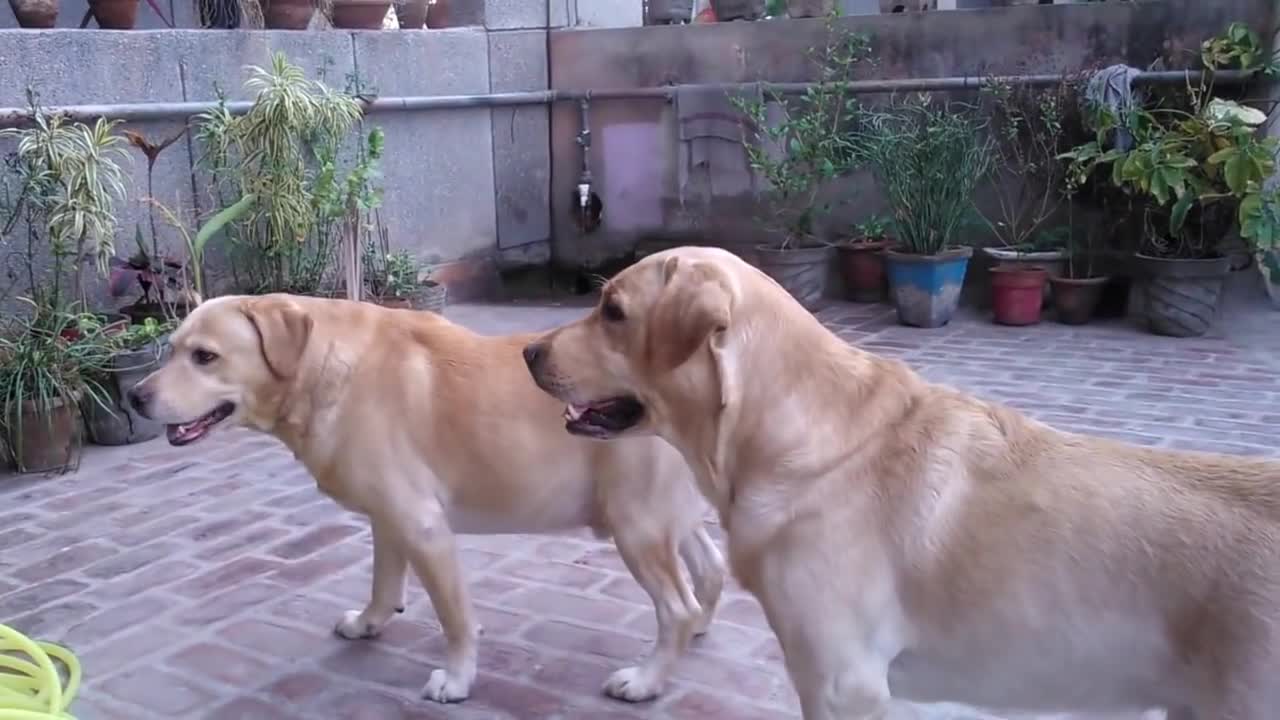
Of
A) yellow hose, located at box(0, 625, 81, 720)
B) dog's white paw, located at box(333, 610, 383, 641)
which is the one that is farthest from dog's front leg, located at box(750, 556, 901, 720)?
dog's white paw, located at box(333, 610, 383, 641)

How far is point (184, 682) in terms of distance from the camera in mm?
3428

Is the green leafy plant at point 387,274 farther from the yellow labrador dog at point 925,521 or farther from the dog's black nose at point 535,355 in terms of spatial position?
the yellow labrador dog at point 925,521

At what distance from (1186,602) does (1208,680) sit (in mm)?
134

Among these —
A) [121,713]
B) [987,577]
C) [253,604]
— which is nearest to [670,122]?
[253,604]

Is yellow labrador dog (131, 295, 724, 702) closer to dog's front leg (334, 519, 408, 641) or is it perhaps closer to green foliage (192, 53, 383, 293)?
dog's front leg (334, 519, 408, 641)

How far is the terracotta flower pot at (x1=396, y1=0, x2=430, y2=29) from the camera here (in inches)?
374

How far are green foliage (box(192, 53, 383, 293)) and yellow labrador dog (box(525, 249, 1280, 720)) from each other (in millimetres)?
4834

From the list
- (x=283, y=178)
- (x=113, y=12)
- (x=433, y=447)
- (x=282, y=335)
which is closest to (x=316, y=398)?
(x=282, y=335)

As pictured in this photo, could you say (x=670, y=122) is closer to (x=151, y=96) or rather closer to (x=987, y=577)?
(x=151, y=96)

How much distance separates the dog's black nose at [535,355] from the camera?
259cm

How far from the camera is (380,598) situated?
12.1 ft

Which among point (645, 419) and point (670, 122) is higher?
point (670, 122)

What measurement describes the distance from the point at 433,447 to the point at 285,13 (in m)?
5.91

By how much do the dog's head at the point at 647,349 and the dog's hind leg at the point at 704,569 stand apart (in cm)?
111
